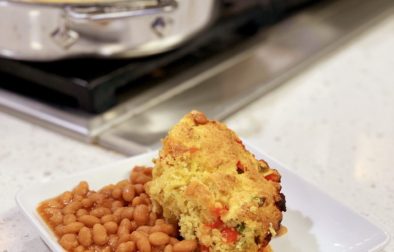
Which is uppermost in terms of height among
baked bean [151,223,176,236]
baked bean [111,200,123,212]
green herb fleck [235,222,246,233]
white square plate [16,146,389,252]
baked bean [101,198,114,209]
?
green herb fleck [235,222,246,233]

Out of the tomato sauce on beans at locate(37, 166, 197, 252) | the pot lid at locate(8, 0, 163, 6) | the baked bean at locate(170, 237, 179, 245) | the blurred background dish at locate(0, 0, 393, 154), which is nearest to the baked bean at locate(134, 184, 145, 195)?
the tomato sauce on beans at locate(37, 166, 197, 252)

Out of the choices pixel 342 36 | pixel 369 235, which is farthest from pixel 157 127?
pixel 342 36

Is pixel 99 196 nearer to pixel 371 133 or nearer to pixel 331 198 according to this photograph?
pixel 331 198

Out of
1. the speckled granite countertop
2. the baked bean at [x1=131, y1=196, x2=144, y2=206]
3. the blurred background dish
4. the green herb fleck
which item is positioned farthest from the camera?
the blurred background dish

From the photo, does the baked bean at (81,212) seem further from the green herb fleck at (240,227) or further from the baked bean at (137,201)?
the green herb fleck at (240,227)

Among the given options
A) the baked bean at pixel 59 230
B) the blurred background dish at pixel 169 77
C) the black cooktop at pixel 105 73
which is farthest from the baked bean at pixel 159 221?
the black cooktop at pixel 105 73

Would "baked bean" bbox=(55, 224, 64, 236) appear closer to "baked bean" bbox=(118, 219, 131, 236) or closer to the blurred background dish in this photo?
"baked bean" bbox=(118, 219, 131, 236)

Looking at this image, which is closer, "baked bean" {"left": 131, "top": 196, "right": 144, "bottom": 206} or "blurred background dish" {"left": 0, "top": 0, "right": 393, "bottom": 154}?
"baked bean" {"left": 131, "top": 196, "right": 144, "bottom": 206}

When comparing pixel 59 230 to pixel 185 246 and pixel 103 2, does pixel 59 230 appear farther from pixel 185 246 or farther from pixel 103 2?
pixel 103 2

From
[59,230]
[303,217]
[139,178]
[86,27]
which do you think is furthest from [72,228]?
[86,27]
